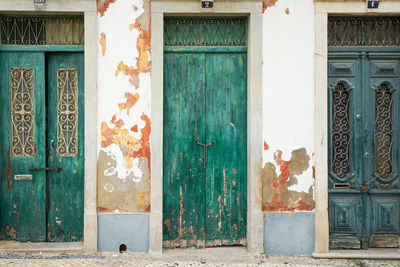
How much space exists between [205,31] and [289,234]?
285cm

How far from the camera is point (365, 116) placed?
18.4 ft

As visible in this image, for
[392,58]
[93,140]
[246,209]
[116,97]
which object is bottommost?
[246,209]

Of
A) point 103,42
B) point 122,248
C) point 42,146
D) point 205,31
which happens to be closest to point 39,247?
point 122,248

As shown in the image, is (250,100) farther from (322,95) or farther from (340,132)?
(340,132)

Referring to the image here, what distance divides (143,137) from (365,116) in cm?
293

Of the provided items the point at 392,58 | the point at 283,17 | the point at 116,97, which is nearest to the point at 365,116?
the point at 392,58

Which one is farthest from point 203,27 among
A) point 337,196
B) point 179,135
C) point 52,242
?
point 52,242

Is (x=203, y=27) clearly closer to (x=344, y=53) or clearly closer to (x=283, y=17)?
(x=283, y=17)

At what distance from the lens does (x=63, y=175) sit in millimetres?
5621

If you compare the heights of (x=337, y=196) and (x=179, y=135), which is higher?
(x=179, y=135)

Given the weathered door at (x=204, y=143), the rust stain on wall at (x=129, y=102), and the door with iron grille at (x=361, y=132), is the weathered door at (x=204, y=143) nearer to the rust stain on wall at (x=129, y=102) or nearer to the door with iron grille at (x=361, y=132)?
the rust stain on wall at (x=129, y=102)

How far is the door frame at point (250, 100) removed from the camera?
535 cm

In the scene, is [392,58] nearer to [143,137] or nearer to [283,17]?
[283,17]

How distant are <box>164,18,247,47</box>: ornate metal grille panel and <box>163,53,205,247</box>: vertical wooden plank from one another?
0.20m
